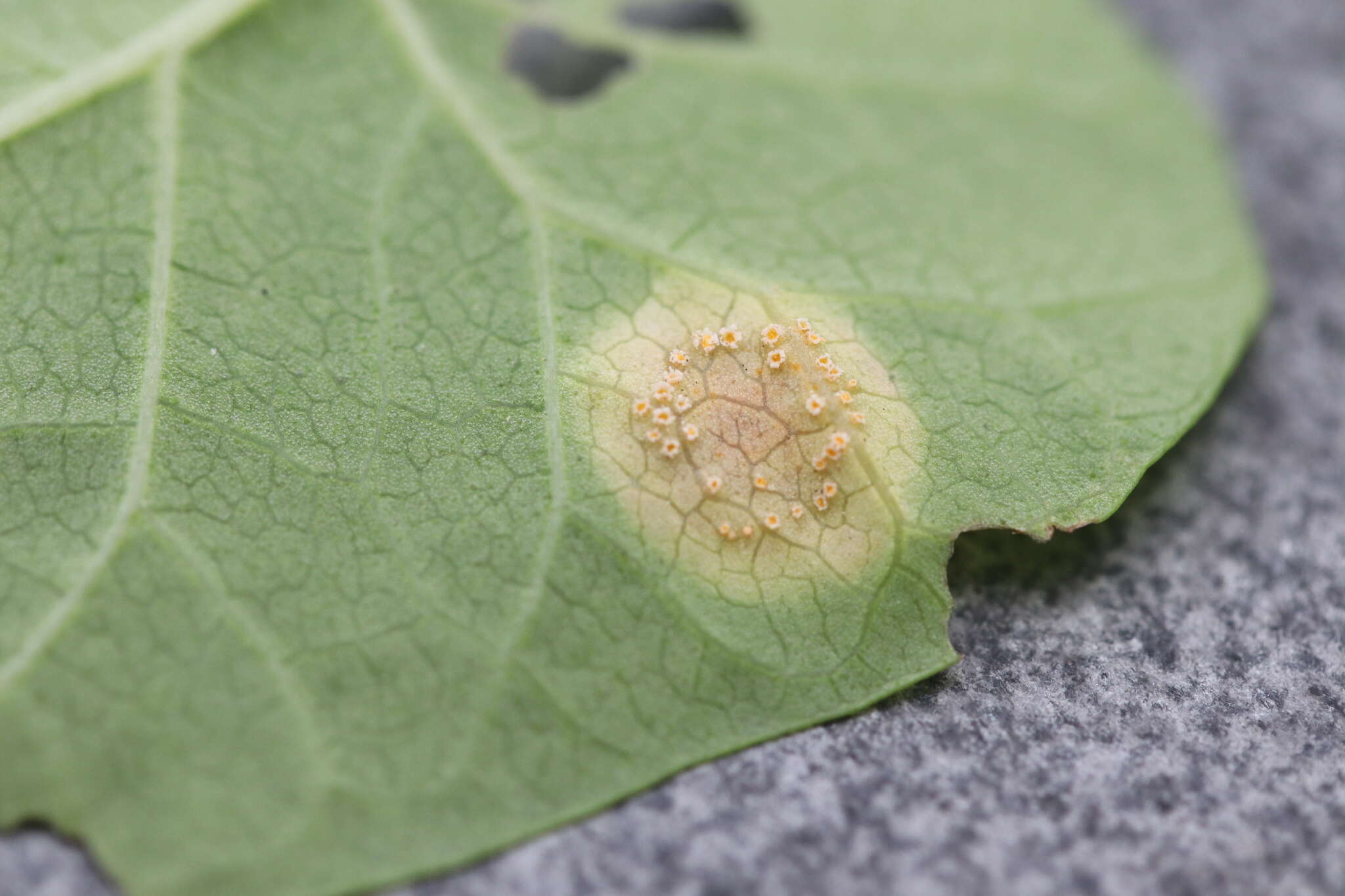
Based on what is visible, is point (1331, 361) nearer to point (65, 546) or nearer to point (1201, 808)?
point (1201, 808)

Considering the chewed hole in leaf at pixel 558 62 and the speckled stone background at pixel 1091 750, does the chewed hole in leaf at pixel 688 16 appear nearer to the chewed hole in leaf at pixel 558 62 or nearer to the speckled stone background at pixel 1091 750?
the chewed hole in leaf at pixel 558 62

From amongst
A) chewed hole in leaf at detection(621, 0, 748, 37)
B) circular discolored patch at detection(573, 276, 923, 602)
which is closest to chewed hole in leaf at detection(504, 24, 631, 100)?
chewed hole in leaf at detection(621, 0, 748, 37)

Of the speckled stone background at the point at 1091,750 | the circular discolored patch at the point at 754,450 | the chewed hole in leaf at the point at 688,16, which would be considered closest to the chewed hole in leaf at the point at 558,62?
the chewed hole in leaf at the point at 688,16

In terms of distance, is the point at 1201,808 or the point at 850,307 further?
the point at 850,307

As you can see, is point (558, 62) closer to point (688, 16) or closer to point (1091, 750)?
point (688, 16)

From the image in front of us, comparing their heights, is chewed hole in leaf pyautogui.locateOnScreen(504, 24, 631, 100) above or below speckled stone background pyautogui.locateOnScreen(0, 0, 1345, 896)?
above

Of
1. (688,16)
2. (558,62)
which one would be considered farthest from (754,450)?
(688,16)

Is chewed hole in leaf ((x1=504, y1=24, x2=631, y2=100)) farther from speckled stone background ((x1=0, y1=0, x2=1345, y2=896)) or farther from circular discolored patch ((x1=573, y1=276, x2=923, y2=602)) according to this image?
speckled stone background ((x1=0, y1=0, x2=1345, y2=896))

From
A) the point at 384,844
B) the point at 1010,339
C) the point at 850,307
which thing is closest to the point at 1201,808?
the point at 1010,339
